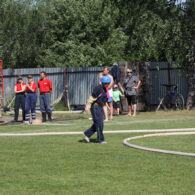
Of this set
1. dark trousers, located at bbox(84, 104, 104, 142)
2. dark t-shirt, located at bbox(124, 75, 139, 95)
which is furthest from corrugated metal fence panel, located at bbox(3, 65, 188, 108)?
dark trousers, located at bbox(84, 104, 104, 142)

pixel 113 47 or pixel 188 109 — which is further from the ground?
pixel 113 47

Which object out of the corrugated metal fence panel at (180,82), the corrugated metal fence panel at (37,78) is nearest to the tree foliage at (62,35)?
the corrugated metal fence panel at (37,78)

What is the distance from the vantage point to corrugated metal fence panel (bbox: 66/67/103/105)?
2783 centimetres

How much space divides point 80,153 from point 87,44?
33105mm

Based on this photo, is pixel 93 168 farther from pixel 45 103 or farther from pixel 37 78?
pixel 37 78

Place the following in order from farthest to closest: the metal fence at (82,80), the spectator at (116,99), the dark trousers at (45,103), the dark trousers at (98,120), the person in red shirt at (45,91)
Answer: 1. the metal fence at (82,80)
2. the spectator at (116,99)
3. the dark trousers at (45,103)
4. the person in red shirt at (45,91)
5. the dark trousers at (98,120)

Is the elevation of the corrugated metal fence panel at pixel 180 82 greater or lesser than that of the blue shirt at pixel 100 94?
greater

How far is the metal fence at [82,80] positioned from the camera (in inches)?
993

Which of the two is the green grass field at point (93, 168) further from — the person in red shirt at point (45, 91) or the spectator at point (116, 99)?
the spectator at point (116, 99)

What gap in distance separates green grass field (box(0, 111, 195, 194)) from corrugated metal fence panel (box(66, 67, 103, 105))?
52.6ft

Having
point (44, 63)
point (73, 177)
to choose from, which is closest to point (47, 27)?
point (44, 63)

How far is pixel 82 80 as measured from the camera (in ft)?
92.1

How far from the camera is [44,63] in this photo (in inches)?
1742

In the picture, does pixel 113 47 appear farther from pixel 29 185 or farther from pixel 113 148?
pixel 29 185
